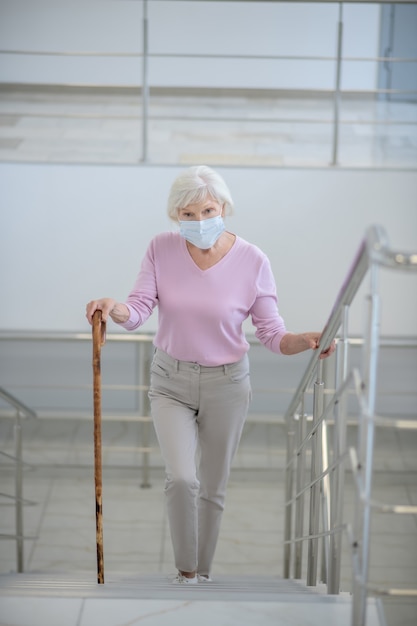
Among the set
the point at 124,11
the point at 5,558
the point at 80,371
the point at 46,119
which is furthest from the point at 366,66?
the point at 5,558

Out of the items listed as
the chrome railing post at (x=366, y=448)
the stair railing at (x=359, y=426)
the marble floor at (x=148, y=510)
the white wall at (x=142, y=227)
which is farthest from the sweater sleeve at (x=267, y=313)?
the white wall at (x=142, y=227)

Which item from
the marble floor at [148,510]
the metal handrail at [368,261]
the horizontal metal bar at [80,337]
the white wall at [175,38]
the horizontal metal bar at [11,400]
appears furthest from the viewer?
the white wall at [175,38]

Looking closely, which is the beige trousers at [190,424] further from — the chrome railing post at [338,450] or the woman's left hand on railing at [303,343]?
the chrome railing post at [338,450]

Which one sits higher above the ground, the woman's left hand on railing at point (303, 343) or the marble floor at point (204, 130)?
the marble floor at point (204, 130)

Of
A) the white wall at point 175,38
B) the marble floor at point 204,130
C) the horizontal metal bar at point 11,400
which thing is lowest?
the horizontal metal bar at point 11,400

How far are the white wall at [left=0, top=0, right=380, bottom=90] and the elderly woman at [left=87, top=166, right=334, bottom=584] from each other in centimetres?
398

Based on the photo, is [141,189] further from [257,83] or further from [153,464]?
[257,83]

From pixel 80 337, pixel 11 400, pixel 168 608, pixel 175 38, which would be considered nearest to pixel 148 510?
pixel 80 337

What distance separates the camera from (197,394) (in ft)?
7.68

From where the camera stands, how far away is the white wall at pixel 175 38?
6.14m

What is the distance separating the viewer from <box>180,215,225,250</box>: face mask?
229 cm

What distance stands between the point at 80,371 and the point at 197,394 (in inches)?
125

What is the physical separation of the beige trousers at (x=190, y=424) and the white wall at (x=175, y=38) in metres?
4.10

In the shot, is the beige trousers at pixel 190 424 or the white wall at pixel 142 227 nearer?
the beige trousers at pixel 190 424
